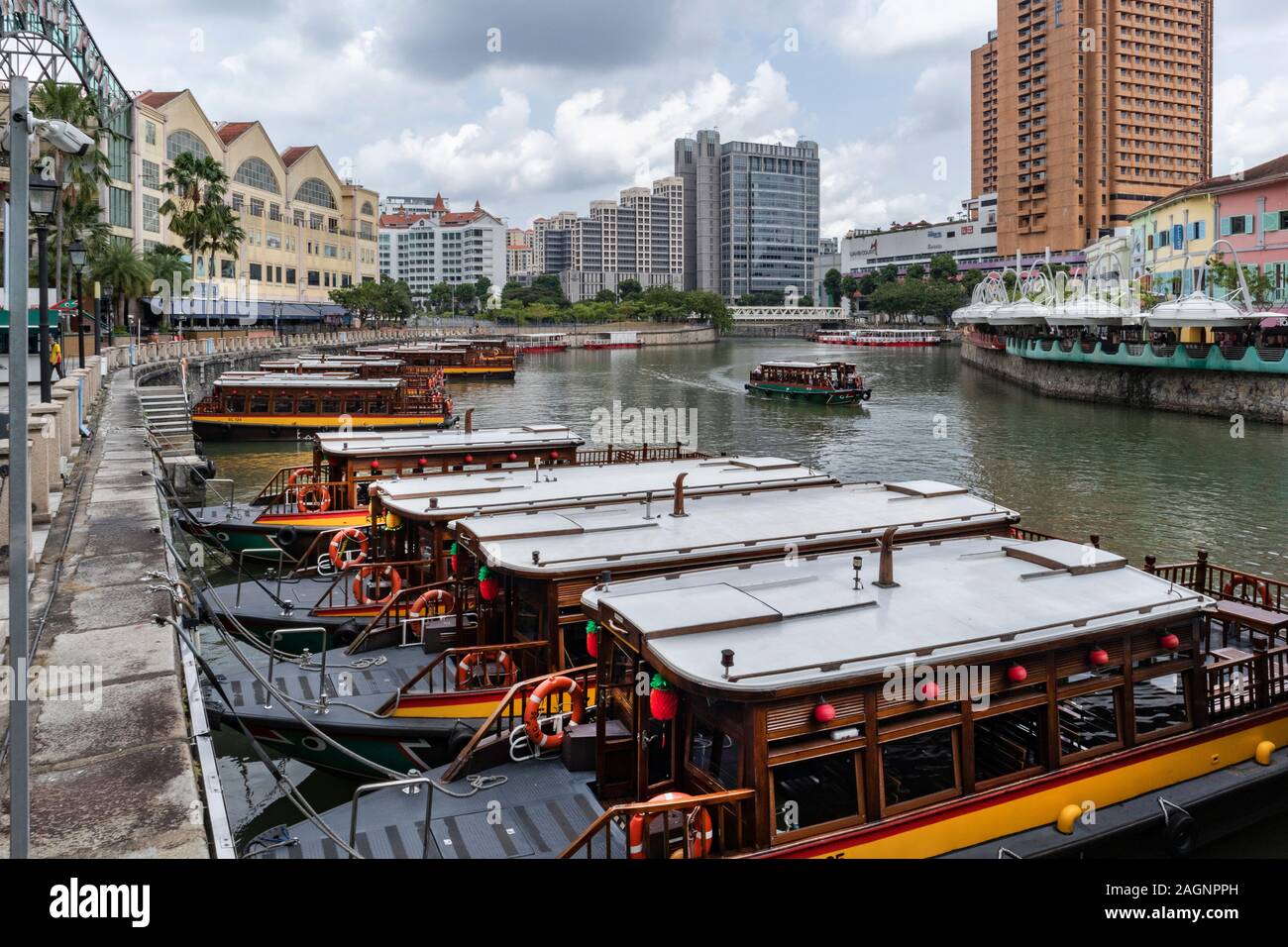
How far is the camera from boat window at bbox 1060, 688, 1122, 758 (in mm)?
9477

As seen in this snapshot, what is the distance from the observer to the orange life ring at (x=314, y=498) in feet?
73.4

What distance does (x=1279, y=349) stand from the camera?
48.4m

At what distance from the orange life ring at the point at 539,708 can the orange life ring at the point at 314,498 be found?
42.3 feet

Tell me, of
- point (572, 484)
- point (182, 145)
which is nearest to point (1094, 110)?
point (182, 145)

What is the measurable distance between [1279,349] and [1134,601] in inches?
1821

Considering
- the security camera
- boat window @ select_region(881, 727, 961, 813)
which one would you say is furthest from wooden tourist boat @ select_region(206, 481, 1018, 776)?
the security camera

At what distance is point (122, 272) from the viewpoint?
5897cm

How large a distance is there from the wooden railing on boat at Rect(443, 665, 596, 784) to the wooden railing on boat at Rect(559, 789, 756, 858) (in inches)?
78.8

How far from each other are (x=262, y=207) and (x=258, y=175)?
289cm

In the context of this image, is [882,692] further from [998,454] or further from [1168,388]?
[1168,388]

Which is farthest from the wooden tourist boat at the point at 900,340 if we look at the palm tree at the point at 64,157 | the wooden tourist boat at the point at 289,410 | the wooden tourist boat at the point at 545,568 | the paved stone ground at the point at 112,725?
the paved stone ground at the point at 112,725

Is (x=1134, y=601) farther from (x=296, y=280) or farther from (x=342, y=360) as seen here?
(x=296, y=280)

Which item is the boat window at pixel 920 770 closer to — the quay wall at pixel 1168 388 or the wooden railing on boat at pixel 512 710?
the wooden railing on boat at pixel 512 710

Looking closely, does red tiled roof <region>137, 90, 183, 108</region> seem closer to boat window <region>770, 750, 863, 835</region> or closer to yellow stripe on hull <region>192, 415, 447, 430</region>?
yellow stripe on hull <region>192, 415, 447, 430</region>
